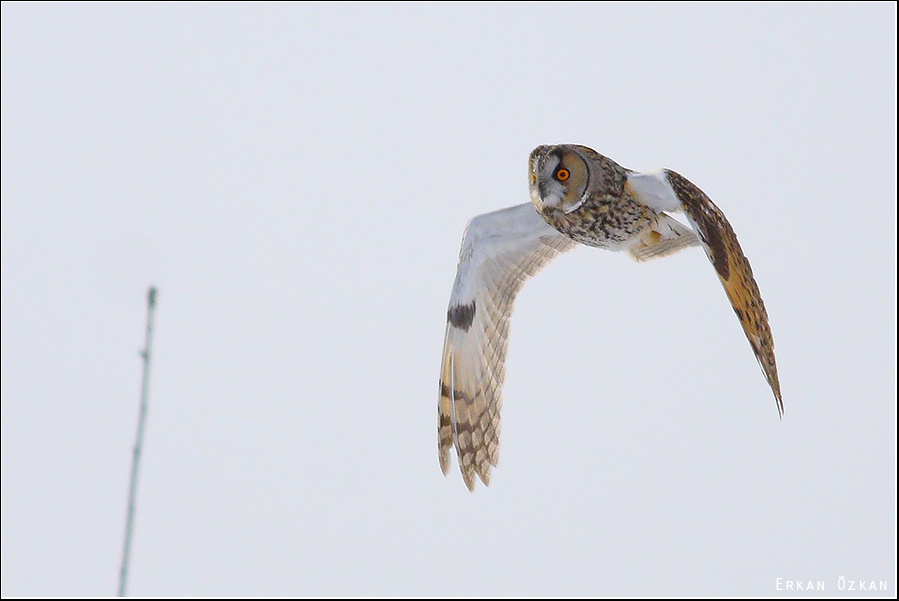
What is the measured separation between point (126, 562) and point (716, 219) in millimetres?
3766

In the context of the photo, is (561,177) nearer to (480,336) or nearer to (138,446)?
(480,336)

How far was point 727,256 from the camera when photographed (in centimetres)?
533

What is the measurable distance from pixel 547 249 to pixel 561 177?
1222 millimetres

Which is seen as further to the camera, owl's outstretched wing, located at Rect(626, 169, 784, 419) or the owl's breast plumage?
the owl's breast plumage

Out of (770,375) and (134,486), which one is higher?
(770,375)

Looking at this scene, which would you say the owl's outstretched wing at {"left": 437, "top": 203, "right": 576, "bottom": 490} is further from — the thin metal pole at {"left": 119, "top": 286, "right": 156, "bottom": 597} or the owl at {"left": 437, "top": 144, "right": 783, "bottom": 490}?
the thin metal pole at {"left": 119, "top": 286, "right": 156, "bottom": 597}

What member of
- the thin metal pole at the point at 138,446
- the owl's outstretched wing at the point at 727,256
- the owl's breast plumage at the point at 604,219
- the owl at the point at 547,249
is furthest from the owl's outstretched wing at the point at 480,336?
the thin metal pole at the point at 138,446

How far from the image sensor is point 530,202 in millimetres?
6844

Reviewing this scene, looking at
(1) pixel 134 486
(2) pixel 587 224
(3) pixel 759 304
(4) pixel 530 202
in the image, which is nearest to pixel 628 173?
(2) pixel 587 224

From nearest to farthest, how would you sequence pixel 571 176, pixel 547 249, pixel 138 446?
pixel 138 446
pixel 571 176
pixel 547 249

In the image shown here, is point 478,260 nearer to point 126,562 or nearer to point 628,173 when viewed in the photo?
point 628,173

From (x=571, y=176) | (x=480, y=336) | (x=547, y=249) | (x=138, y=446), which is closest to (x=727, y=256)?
(x=571, y=176)

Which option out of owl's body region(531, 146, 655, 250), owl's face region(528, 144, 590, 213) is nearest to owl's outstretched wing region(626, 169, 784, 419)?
owl's body region(531, 146, 655, 250)

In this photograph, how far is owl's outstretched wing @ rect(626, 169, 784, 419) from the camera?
505cm
